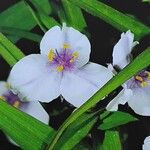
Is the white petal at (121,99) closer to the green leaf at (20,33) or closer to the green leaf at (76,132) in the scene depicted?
the green leaf at (76,132)

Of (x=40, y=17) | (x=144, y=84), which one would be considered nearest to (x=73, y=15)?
(x=40, y=17)

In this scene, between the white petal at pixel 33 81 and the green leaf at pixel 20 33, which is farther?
the green leaf at pixel 20 33


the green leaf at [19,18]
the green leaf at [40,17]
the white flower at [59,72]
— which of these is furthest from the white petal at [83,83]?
the green leaf at [19,18]

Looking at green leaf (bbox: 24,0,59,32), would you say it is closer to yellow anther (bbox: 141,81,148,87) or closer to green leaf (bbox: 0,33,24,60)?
green leaf (bbox: 0,33,24,60)

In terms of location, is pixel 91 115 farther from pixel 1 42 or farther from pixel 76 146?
pixel 1 42

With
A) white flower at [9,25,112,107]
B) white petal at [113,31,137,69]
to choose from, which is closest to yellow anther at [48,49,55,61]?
white flower at [9,25,112,107]
